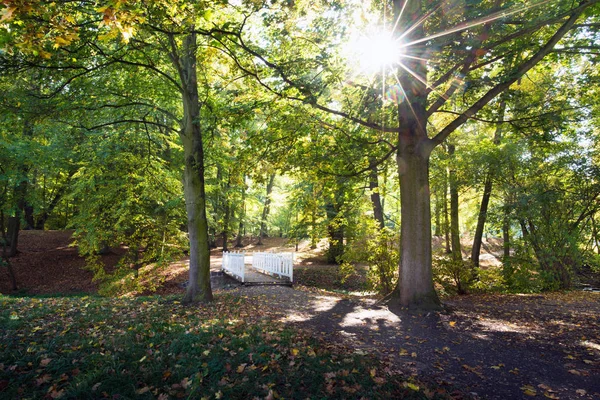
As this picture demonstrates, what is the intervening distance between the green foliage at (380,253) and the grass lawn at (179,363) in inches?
209

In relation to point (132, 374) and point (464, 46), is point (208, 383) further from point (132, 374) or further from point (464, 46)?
point (464, 46)

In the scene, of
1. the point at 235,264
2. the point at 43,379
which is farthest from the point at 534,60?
the point at 235,264

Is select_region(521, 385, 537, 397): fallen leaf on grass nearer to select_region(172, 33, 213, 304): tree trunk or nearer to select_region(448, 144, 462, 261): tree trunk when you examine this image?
select_region(172, 33, 213, 304): tree trunk

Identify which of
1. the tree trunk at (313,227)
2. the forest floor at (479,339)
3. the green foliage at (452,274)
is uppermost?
the tree trunk at (313,227)

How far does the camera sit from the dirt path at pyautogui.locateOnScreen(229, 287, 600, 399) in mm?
3875

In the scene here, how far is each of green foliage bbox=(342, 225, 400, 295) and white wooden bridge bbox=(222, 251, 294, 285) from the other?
11.5 ft

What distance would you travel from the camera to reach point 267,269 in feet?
50.5

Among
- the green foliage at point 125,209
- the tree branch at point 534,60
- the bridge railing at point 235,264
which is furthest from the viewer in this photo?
the bridge railing at point 235,264

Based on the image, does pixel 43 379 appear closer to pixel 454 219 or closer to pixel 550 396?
pixel 550 396

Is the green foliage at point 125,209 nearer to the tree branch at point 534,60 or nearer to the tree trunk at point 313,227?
the tree trunk at point 313,227

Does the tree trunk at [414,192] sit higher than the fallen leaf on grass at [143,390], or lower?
higher

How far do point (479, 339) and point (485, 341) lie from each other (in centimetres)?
11

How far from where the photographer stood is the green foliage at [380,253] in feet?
33.9

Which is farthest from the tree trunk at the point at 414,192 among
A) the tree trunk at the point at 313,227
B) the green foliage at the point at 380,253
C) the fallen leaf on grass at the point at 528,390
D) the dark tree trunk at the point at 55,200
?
the dark tree trunk at the point at 55,200
